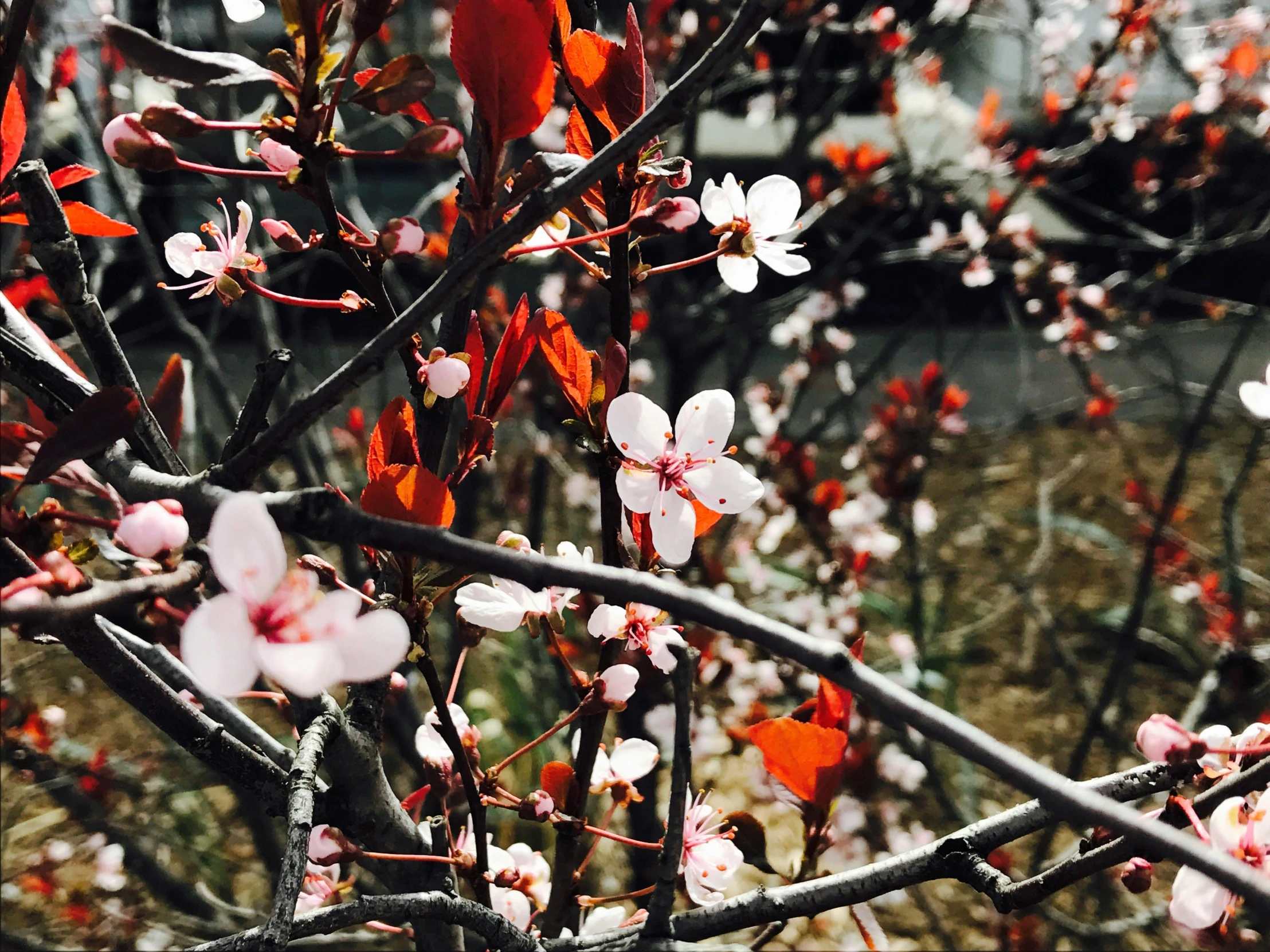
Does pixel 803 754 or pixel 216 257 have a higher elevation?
pixel 216 257

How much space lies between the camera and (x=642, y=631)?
51 cm

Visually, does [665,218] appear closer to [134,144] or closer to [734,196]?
[734,196]

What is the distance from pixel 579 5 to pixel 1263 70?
280 cm

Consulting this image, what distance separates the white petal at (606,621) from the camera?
48 centimetres

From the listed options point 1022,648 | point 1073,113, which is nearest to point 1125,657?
point 1022,648

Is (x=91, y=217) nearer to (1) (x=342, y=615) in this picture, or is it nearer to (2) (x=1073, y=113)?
(1) (x=342, y=615)

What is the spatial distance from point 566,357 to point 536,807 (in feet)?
0.86

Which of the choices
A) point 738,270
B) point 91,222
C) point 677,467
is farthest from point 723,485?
point 91,222

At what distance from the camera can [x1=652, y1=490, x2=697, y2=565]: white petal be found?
44cm

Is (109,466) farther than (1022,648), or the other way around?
(1022,648)

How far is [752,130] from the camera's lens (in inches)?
199

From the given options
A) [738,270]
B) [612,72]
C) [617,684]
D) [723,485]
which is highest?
[612,72]

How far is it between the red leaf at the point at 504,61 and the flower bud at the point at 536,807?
0.36 m

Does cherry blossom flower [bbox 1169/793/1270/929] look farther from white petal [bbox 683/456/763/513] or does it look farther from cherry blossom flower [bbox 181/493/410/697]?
cherry blossom flower [bbox 181/493/410/697]
